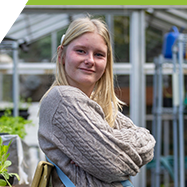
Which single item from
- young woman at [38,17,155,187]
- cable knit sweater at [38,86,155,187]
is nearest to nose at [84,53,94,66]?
young woman at [38,17,155,187]

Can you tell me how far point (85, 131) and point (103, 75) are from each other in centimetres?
36

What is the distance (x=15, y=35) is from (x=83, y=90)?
153 inches

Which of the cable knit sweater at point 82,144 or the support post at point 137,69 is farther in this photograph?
the support post at point 137,69

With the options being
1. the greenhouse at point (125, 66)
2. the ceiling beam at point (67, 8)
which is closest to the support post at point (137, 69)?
the ceiling beam at point (67, 8)

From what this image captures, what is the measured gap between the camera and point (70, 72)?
1.08 meters

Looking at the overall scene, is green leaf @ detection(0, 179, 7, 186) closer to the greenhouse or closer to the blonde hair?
the blonde hair

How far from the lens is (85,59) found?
1.06 m

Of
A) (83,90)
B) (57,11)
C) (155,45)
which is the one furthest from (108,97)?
(155,45)

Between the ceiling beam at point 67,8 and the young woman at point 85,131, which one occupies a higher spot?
the ceiling beam at point 67,8

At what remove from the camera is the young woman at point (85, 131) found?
0.92 meters

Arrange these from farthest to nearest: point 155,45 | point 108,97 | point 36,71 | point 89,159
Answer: point 155,45 → point 36,71 → point 108,97 → point 89,159

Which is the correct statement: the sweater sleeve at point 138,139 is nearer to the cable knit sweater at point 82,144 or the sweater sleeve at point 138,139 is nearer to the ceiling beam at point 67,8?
the cable knit sweater at point 82,144

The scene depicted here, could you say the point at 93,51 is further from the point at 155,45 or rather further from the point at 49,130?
the point at 155,45

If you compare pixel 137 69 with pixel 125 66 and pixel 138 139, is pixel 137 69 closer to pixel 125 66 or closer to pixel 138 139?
pixel 125 66
